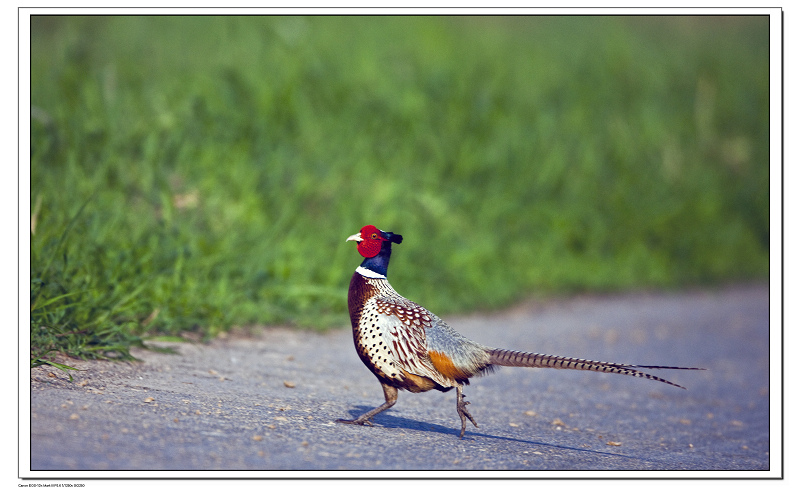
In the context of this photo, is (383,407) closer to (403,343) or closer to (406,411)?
(403,343)

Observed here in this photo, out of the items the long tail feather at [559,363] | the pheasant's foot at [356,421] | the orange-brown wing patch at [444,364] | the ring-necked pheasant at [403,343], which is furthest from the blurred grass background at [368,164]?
the long tail feather at [559,363]

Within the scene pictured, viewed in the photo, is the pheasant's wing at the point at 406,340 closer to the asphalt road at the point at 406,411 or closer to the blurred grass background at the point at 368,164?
the asphalt road at the point at 406,411

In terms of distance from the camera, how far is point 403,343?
3.61 meters

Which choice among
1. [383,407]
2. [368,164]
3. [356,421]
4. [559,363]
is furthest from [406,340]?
[368,164]

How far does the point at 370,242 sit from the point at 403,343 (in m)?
0.47

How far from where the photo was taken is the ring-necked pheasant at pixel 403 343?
3605 millimetres

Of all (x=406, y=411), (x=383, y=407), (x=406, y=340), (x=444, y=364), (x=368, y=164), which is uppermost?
(x=368, y=164)

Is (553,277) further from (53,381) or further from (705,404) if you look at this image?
(53,381)

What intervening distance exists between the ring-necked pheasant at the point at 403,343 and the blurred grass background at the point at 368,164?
5.12 ft

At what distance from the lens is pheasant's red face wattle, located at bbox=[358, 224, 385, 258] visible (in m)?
3.66

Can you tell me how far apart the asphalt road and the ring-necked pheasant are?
0.32m

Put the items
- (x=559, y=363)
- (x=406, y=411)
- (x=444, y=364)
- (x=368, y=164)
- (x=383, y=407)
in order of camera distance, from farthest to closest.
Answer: (x=368, y=164), (x=406, y=411), (x=383, y=407), (x=444, y=364), (x=559, y=363)

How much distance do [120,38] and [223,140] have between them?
8.19ft

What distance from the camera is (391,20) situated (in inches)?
460
